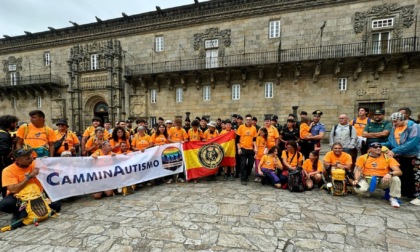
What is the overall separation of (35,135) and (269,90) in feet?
43.0

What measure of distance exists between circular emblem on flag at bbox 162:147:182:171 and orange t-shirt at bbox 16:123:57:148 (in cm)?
275

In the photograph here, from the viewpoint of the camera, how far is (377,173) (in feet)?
14.5

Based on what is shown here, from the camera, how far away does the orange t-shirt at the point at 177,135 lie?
6.34 m

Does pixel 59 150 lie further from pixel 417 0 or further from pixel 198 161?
pixel 417 0

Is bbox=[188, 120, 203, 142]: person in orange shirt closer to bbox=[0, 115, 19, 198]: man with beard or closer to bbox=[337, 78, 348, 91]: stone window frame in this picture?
bbox=[0, 115, 19, 198]: man with beard

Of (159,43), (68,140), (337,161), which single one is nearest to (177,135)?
(68,140)

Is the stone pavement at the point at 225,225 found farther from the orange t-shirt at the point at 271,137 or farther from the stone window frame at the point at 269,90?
the stone window frame at the point at 269,90

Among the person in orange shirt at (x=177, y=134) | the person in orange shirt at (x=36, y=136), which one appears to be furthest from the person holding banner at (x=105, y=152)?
the person in orange shirt at (x=177, y=134)

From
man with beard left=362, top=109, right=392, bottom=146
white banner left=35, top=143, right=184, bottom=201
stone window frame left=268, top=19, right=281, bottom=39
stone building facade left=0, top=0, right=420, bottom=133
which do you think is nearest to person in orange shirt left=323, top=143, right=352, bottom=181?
man with beard left=362, top=109, right=392, bottom=146

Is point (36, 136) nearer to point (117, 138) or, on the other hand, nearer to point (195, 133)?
point (117, 138)

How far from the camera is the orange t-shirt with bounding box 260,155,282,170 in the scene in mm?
5461

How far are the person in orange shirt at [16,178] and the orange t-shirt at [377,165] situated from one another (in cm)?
703

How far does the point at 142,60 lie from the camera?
55.4ft

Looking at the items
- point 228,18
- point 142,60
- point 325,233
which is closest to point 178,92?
point 142,60
